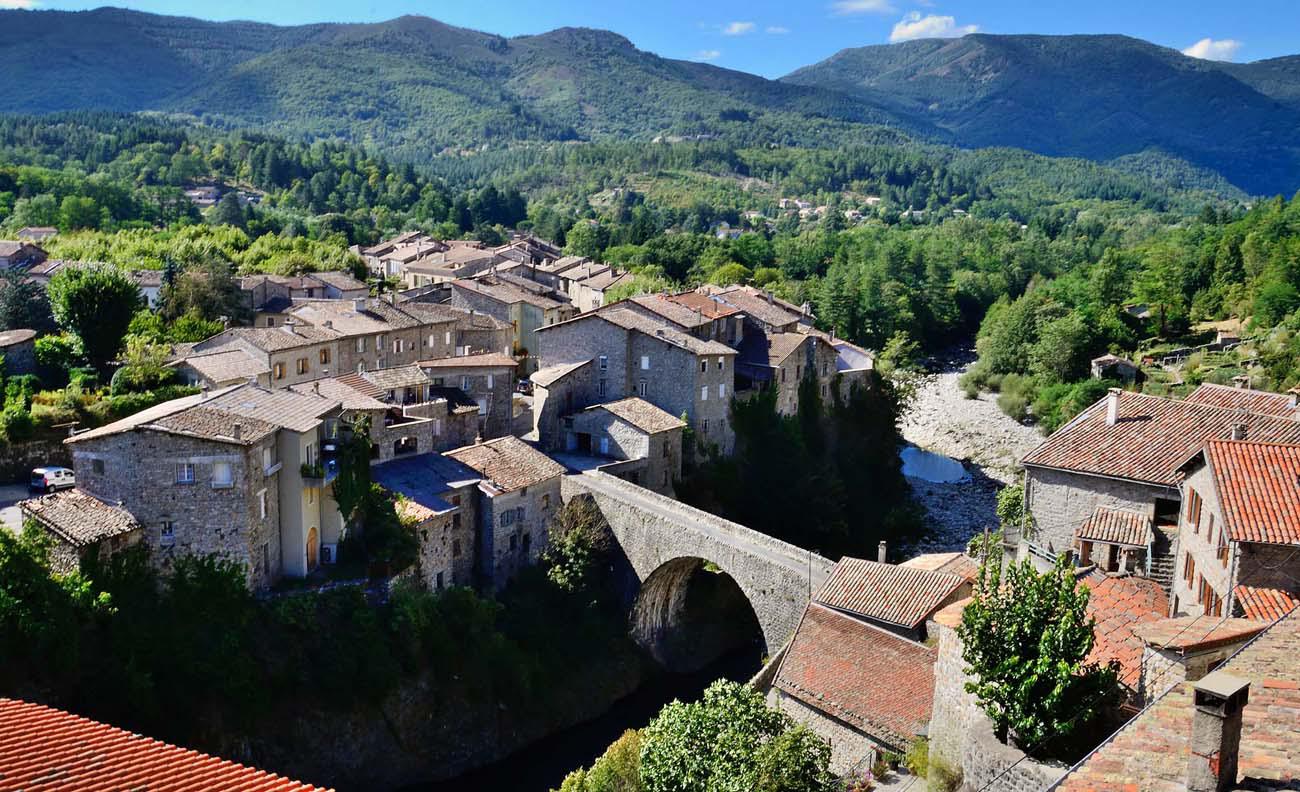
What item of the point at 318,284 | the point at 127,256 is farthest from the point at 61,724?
the point at 127,256

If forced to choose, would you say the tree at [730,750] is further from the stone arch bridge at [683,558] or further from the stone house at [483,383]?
the stone house at [483,383]

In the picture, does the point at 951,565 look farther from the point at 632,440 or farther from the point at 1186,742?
the point at 1186,742

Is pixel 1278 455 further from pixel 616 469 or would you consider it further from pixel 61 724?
pixel 616 469

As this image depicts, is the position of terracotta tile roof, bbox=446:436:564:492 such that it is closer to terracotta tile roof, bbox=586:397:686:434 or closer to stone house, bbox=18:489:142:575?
terracotta tile roof, bbox=586:397:686:434

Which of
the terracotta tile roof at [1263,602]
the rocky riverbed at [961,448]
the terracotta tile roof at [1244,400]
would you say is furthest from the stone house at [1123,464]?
the rocky riverbed at [961,448]

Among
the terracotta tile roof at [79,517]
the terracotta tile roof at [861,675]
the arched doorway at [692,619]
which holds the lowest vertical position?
the arched doorway at [692,619]
